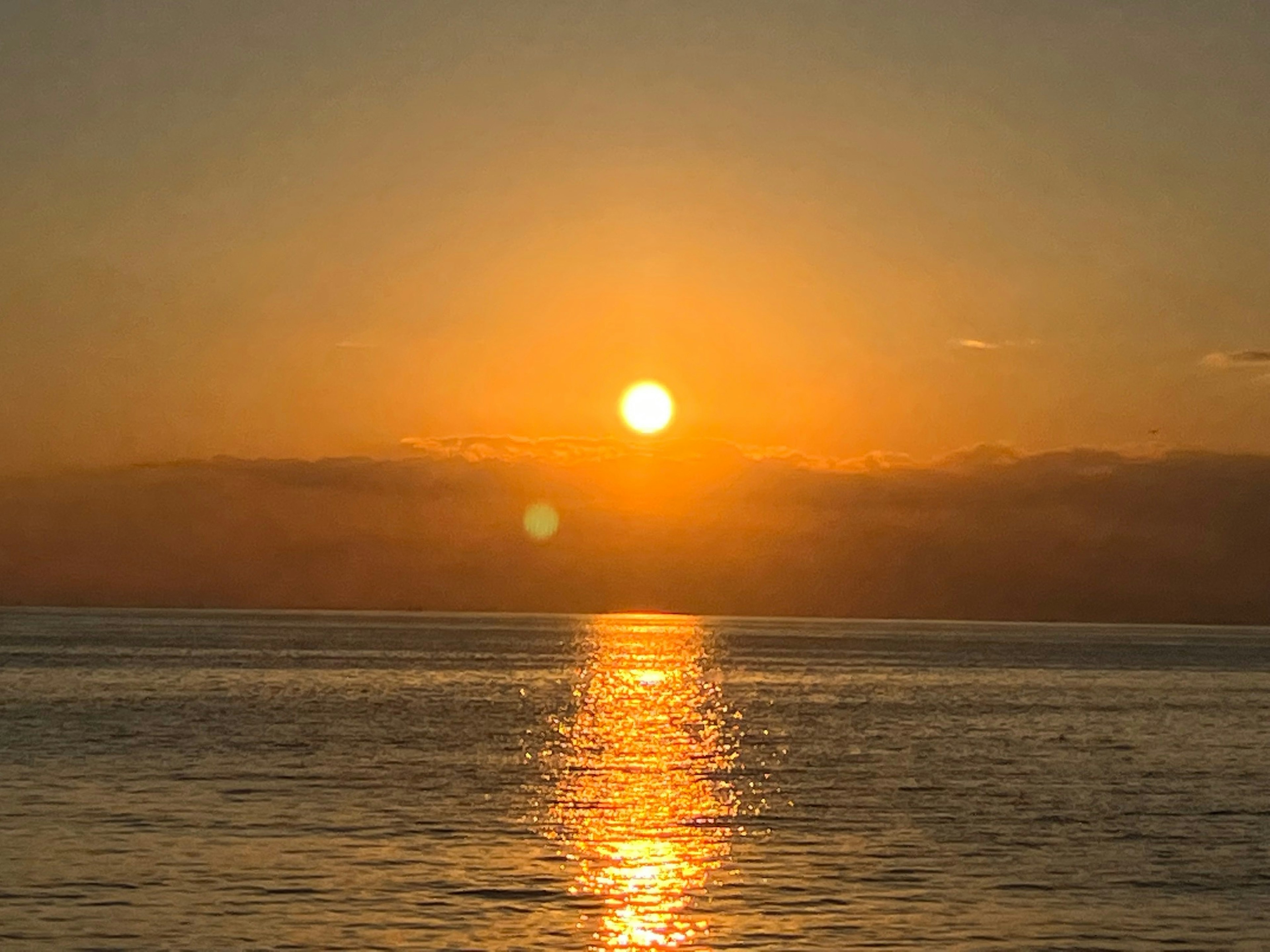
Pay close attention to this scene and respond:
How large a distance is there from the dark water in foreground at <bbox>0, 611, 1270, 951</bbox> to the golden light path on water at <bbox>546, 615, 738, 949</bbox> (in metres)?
0.15

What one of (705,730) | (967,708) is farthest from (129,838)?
(967,708)

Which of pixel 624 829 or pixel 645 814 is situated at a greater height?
pixel 645 814

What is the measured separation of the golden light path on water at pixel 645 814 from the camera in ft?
98.4

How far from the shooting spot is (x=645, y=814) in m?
44.5

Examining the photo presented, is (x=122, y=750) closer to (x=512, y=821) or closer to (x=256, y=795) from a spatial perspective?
(x=256, y=795)

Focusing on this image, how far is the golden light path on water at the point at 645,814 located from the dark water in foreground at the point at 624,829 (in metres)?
0.15

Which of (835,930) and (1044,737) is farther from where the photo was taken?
(1044,737)

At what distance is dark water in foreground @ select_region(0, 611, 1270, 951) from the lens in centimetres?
2928

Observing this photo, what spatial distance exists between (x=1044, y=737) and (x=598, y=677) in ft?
246

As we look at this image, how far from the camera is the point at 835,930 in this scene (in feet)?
94.7

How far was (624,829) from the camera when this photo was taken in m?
41.2

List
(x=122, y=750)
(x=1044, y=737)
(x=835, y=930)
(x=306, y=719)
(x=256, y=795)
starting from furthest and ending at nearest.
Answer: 1. (x=306, y=719)
2. (x=1044, y=737)
3. (x=122, y=750)
4. (x=256, y=795)
5. (x=835, y=930)

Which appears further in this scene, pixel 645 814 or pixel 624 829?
pixel 645 814

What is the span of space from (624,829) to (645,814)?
11.2ft
